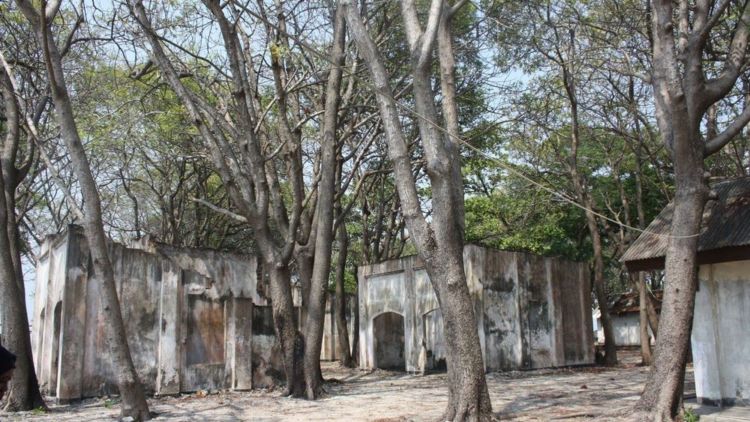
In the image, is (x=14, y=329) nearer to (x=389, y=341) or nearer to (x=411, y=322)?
(x=411, y=322)

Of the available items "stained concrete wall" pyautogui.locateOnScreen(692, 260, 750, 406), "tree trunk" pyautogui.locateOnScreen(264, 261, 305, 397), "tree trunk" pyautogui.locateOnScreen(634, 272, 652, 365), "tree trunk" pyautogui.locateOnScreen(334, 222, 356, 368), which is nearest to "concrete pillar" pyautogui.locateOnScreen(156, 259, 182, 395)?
"tree trunk" pyautogui.locateOnScreen(264, 261, 305, 397)

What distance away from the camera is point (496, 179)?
25.7 metres

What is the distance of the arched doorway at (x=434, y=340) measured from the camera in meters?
20.3

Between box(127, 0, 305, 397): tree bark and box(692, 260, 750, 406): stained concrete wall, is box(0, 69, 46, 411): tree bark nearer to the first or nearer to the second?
box(127, 0, 305, 397): tree bark

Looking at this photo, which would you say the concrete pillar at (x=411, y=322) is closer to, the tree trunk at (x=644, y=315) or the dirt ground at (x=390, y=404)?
the dirt ground at (x=390, y=404)

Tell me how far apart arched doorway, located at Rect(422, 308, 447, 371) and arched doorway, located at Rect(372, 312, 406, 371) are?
2.02 m

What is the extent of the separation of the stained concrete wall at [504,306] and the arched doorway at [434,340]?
32 millimetres

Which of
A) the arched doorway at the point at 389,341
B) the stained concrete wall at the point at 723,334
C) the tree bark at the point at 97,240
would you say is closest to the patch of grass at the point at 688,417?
the stained concrete wall at the point at 723,334

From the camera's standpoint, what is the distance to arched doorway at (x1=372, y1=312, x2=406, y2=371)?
72.3 feet

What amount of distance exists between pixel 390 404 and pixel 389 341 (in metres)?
10.6

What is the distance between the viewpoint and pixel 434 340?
20.5 m

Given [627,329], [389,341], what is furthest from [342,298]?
[627,329]

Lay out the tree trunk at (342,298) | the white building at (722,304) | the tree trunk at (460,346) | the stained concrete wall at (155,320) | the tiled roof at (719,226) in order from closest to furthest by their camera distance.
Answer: the tree trunk at (460,346) < the tiled roof at (719,226) < the white building at (722,304) < the stained concrete wall at (155,320) < the tree trunk at (342,298)

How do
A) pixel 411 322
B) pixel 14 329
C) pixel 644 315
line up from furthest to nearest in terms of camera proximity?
pixel 411 322 < pixel 644 315 < pixel 14 329
